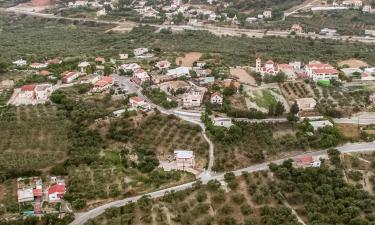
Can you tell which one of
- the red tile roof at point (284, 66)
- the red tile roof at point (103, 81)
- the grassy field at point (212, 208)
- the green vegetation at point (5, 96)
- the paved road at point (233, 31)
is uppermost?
the red tile roof at point (284, 66)

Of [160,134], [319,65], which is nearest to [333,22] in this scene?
[319,65]

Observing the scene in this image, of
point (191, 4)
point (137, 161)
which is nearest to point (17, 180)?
point (137, 161)

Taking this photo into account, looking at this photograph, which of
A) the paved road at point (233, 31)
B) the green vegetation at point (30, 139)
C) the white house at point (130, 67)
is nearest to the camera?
the green vegetation at point (30, 139)

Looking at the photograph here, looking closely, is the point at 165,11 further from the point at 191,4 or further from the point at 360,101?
the point at 360,101

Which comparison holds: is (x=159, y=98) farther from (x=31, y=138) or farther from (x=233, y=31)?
(x=233, y=31)

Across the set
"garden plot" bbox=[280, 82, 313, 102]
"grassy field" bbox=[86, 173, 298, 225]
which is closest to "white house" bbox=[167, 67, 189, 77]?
"garden plot" bbox=[280, 82, 313, 102]

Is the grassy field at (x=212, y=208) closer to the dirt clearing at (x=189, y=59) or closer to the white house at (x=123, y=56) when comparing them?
the dirt clearing at (x=189, y=59)

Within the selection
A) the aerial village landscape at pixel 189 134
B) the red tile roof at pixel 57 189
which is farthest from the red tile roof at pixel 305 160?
the red tile roof at pixel 57 189
